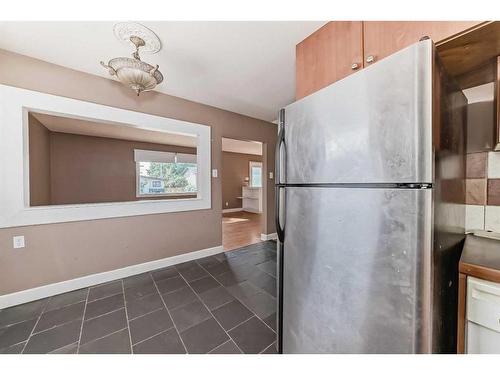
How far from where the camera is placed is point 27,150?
1.79 m

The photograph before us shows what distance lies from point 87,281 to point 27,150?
139 cm

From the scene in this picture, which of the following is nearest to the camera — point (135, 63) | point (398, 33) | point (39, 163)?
point (398, 33)

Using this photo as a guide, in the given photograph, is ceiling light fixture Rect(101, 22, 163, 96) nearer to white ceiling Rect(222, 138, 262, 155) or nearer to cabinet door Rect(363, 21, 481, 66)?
cabinet door Rect(363, 21, 481, 66)

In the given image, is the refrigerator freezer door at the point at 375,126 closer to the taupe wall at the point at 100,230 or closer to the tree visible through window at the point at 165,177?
the taupe wall at the point at 100,230

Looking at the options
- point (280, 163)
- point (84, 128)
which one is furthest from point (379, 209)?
point (84, 128)

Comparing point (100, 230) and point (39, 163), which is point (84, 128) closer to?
point (39, 163)

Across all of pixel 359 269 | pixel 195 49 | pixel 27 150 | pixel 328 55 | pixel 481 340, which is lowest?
pixel 481 340

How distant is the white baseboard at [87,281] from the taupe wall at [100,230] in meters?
0.05

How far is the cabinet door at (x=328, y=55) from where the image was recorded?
1.12 metres

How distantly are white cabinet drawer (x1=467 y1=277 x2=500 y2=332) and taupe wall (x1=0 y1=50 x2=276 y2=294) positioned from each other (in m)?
2.65

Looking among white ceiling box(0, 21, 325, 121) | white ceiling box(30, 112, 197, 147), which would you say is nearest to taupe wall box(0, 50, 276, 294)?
white ceiling box(0, 21, 325, 121)

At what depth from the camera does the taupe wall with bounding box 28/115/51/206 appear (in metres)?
3.03

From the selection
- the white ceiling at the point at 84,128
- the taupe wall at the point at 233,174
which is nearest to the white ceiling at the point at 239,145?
the taupe wall at the point at 233,174

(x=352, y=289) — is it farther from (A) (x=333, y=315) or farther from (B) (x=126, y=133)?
(B) (x=126, y=133)
